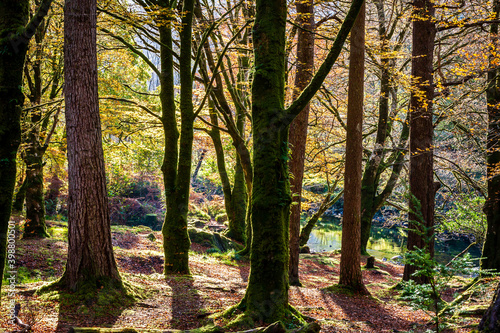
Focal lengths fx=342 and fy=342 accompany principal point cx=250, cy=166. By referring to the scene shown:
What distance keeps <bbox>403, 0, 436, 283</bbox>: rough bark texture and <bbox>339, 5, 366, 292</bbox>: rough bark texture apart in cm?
145

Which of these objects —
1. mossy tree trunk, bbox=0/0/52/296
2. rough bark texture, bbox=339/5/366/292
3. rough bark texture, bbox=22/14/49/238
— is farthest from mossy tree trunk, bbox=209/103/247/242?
mossy tree trunk, bbox=0/0/52/296

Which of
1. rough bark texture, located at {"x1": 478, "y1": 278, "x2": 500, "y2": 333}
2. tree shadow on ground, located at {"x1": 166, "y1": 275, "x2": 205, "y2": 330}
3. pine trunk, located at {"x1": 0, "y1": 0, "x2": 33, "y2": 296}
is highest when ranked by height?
pine trunk, located at {"x1": 0, "y1": 0, "x2": 33, "y2": 296}

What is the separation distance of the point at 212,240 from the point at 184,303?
9.18 m

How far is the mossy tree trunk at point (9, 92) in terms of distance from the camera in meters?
3.30

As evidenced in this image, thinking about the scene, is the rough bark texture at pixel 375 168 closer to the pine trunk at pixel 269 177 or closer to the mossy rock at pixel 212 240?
the mossy rock at pixel 212 240

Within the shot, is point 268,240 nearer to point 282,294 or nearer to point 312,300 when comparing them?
point 282,294

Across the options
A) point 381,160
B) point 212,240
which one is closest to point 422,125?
point 381,160

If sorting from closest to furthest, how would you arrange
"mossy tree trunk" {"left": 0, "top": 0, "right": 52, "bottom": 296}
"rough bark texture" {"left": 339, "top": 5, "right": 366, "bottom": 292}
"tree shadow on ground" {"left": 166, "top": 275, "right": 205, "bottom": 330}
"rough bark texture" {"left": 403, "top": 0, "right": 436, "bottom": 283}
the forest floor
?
"mossy tree trunk" {"left": 0, "top": 0, "right": 52, "bottom": 296}
the forest floor
"tree shadow on ground" {"left": 166, "top": 275, "right": 205, "bottom": 330}
"rough bark texture" {"left": 339, "top": 5, "right": 366, "bottom": 292}
"rough bark texture" {"left": 403, "top": 0, "right": 436, "bottom": 283}

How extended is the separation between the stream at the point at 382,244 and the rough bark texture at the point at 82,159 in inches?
709

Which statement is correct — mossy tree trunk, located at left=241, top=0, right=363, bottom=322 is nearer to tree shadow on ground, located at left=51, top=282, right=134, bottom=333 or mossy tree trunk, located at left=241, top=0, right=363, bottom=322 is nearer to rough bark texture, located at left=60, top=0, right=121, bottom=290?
tree shadow on ground, located at left=51, top=282, right=134, bottom=333

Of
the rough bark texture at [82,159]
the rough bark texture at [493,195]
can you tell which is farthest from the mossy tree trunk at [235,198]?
the rough bark texture at [82,159]

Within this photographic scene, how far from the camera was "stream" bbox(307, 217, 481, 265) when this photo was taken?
2116 centimetres

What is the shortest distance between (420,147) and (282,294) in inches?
247

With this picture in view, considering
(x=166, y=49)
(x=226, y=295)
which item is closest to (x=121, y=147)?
(x=166, y=49)
